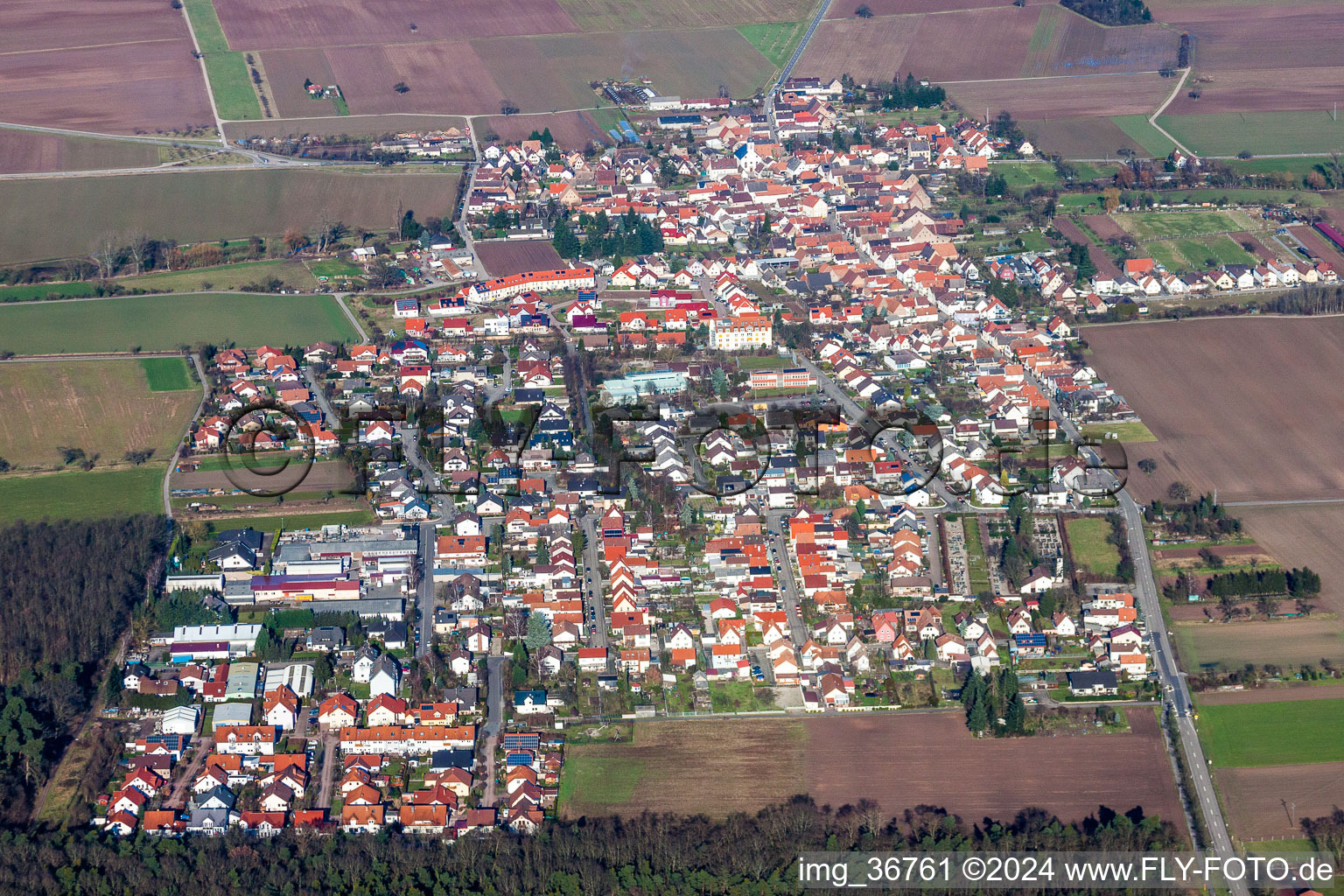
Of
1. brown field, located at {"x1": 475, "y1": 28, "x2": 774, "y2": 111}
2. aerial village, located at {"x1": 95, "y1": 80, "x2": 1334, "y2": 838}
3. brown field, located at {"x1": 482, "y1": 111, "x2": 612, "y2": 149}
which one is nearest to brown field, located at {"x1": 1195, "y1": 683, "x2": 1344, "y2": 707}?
aerial village, located at {"x1": 95, "y1": 80, "x2": 1334, "y2": 838}

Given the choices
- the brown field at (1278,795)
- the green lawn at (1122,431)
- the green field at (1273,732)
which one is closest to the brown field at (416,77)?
the green lawn at (1122,431)

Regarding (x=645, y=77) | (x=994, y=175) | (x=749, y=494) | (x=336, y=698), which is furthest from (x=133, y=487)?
(x=645, y=77)

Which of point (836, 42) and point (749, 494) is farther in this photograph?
point (836, 42)

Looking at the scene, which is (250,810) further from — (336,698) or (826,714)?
(826,714)

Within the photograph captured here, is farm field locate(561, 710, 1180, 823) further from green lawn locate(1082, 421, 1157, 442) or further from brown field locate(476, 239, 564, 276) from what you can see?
brown field locate(476, 239, 564, 276)

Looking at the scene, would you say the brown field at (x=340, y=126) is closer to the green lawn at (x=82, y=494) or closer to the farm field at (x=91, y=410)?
the farm field at (x=91, y=410)

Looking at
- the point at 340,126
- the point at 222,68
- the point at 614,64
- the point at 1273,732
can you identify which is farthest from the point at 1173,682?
the point at 222,68

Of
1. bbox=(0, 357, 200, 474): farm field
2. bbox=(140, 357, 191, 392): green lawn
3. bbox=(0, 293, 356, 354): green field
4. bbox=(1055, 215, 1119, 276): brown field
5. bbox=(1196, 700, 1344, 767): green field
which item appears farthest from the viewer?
bbox=(1055, 215, 1119, 276): brown field
